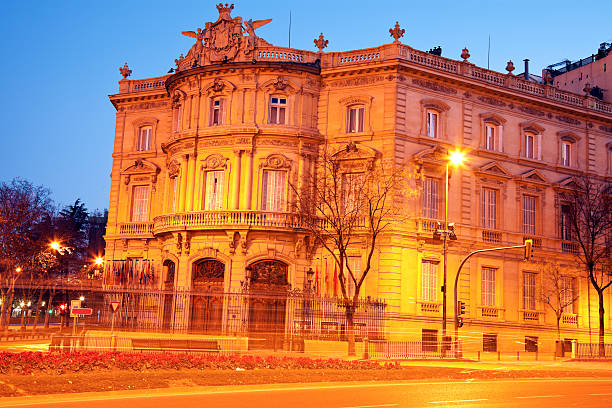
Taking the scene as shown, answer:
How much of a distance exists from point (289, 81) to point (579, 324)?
23.8 m

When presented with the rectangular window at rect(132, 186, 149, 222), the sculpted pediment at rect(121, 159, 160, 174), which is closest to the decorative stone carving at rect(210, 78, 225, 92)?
the sculpted pediment at rect(121, 159, 160, 174)

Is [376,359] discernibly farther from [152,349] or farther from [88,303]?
[88,303]

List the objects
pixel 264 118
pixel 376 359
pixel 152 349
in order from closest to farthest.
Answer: pixel 152 349 < pixel 376 359 < pixel 264 118

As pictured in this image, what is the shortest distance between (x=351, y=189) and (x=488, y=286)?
34.3ft

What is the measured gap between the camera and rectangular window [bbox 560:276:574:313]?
4747cm

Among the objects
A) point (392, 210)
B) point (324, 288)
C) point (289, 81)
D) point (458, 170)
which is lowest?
point (324, 288)

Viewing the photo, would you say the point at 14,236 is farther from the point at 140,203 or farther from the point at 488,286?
the point at 488,286

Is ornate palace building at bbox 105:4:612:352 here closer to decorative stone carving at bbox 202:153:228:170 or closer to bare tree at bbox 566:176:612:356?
decorative stone carving at bbox 202:153:228:170

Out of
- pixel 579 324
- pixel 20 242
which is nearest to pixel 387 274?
pixel 579 324

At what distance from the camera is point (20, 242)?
2101 inches

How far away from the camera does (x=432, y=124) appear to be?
45406mm

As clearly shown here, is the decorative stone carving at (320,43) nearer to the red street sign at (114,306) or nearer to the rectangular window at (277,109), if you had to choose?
the rectangular window at (277,109)

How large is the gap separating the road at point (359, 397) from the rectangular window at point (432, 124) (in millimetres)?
22891

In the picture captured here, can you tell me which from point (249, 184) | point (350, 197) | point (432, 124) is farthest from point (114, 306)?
point (432, 124)
